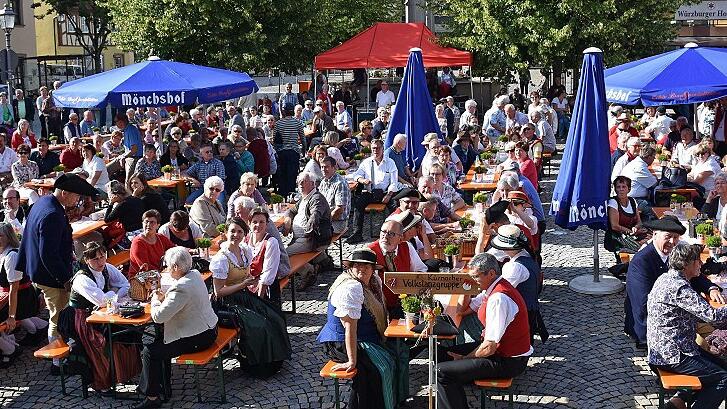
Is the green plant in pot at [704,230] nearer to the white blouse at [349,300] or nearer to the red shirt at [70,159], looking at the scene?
the white blouse at [349,300]

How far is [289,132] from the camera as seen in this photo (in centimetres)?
1783

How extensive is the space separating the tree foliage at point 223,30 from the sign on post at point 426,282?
20424 mm

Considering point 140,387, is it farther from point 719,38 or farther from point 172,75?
point 719,38

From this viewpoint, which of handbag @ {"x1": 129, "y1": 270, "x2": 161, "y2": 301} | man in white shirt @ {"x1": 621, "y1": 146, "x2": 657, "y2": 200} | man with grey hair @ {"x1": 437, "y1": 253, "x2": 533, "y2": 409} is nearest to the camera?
man with grey hair @ {"x1": 437, "y1": 253, "x2": 533, "y2": 409}

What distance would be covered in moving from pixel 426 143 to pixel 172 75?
13.3 feet

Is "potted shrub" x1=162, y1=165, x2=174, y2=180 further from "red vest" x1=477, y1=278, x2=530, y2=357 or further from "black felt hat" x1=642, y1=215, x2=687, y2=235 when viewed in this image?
"red vest" x1=477, y1=278, x2=530, y2=357

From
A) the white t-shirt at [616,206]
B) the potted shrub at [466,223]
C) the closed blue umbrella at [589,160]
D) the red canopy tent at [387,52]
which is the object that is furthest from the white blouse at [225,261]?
the red canopy tent at [387,52]

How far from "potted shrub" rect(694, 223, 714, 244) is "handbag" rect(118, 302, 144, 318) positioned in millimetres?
5535

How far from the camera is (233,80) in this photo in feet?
48.8

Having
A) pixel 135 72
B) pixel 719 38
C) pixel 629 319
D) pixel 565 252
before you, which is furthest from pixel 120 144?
pixel 719 38

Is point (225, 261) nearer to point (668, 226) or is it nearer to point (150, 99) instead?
point (668, 226)

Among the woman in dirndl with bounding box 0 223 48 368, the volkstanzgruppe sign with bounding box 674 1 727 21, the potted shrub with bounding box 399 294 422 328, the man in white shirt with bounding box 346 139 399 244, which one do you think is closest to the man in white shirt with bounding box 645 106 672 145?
the man in white shirt with bounding box 346 139 399 244

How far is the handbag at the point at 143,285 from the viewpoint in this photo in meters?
8.11

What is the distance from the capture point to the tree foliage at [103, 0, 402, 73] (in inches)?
1016
